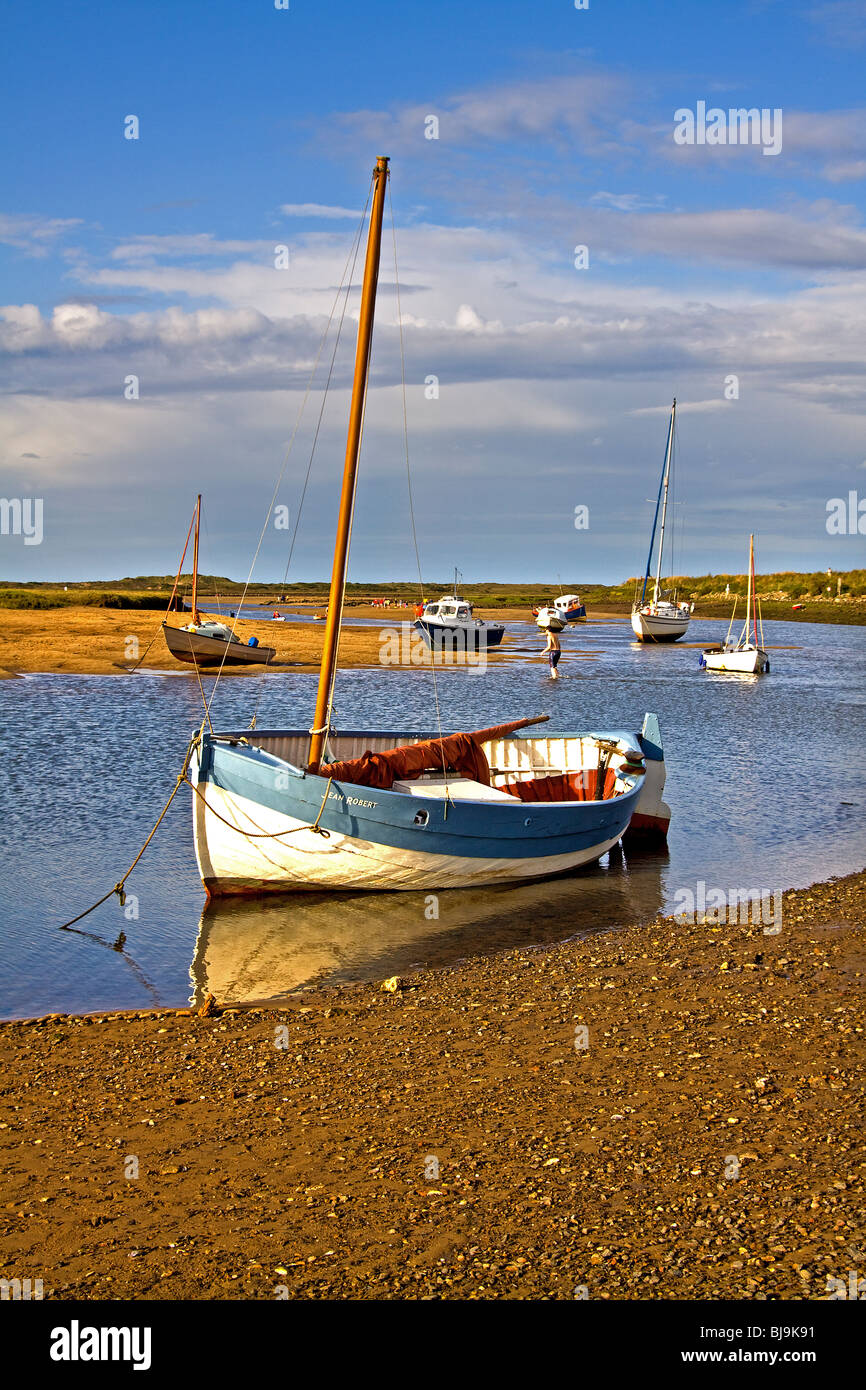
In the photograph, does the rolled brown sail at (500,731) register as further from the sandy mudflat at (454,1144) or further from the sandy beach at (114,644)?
the sandy beach at (114,644)

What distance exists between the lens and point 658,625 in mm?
81312

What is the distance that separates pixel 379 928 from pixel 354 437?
6349 millimetres

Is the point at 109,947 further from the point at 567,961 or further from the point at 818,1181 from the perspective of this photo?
the point at 818,1181

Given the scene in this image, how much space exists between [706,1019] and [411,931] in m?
4.92

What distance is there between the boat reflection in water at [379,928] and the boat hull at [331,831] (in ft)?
1.02

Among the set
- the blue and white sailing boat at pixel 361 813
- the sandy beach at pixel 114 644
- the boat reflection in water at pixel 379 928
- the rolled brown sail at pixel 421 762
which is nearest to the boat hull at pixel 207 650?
the sandy beach at pixel 114 644

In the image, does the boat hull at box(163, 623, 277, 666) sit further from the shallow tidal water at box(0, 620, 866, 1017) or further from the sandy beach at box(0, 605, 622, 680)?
the shallow tidal water at box(0, 620, 866, 1017)

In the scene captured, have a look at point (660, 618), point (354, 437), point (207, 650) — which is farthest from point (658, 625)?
point (354, 437)

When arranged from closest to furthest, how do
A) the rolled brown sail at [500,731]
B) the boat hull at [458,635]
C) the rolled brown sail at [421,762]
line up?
the rolled brown sail at [421,762], the rolled brown sail at [500,731], the boat hull at [458,635]

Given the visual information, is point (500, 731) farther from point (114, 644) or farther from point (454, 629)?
point (454, 629)

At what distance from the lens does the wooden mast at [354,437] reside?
1531 cm

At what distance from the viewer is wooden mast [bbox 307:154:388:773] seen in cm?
1531

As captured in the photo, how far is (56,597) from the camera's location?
84.5 m

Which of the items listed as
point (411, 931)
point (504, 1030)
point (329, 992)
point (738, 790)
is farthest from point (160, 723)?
point (504, 1030)
